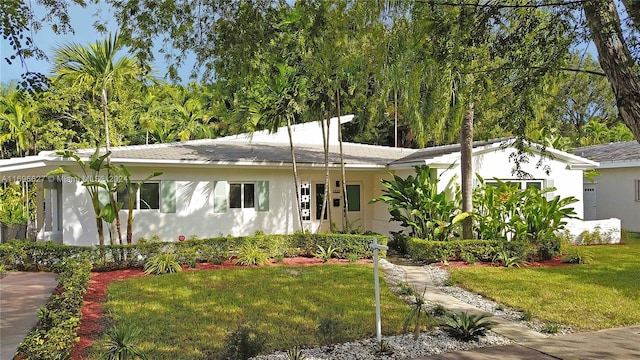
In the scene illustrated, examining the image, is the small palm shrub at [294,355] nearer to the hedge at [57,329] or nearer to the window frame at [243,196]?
the hedge at [57,329]

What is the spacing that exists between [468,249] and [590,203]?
11534 millimetres

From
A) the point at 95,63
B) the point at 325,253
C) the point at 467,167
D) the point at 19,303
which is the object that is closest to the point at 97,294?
the point at 19,303

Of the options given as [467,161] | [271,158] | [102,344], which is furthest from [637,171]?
[102,344]

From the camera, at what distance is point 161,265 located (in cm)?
1205

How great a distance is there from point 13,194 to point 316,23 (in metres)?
19.6

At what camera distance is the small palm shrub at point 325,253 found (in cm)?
1389

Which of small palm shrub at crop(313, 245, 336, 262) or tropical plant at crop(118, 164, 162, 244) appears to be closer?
tropical plant at crop(118, 164, 162, 244)

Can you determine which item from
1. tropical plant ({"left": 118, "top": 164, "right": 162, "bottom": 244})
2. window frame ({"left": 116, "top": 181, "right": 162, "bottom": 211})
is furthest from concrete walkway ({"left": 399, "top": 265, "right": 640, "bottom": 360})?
window frame ({"left": 116, "top": 181, "right": 162, "bottom": 211})

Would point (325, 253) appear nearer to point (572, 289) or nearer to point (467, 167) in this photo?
point (467, 167)

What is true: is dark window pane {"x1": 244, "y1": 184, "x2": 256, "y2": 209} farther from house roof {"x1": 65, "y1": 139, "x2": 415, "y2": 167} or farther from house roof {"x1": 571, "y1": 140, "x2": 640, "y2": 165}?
house roof {"x1": 571, "y1": 140, "x2": 640, "y2": 165}

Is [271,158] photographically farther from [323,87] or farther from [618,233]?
[618,233]

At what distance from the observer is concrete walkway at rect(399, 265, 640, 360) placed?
6.08 metres

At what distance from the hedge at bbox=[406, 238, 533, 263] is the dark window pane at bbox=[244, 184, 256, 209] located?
6.30 m

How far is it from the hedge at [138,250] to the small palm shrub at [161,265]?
56cm
